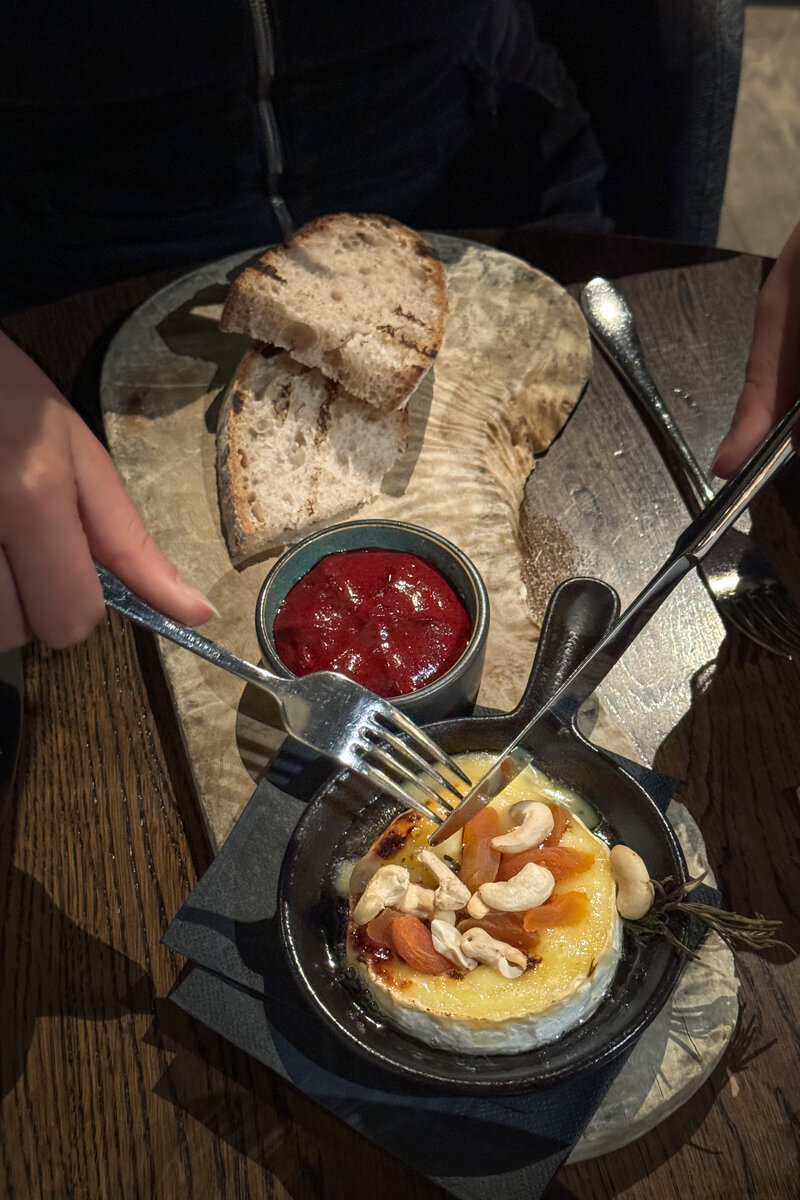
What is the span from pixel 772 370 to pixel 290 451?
0.88 m

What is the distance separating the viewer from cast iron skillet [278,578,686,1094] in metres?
1.12

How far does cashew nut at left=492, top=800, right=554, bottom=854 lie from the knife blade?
2.3 inches

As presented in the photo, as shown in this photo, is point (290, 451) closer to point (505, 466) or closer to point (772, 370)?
point (505, 466)

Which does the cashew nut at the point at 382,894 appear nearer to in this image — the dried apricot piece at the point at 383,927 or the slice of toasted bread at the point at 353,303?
the dried apricot piece at the point at 383,927

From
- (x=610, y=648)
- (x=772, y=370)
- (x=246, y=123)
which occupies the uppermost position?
(x=246, y=123)

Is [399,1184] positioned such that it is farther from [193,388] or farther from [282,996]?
[193,388]

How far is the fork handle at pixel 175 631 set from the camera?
1.37 metres

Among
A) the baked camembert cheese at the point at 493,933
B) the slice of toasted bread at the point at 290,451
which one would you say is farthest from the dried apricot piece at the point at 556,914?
the slice of toasted bread at the point at 290,451

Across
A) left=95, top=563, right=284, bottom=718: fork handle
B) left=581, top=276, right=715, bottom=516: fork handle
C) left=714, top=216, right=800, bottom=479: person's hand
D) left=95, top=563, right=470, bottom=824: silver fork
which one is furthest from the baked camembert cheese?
left=581, top=276, right=715, bottom=516: fork handle

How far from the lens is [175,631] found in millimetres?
1402

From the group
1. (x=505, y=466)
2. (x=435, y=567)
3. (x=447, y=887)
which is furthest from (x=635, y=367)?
(x=447, y=887)

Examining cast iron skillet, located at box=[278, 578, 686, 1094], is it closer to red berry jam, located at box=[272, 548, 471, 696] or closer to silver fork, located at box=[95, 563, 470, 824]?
silver fork, located at box=[95, 563, 470, 824]

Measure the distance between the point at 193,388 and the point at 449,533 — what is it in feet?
2.08

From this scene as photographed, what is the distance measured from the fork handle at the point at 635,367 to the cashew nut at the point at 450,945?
38.8 inches
